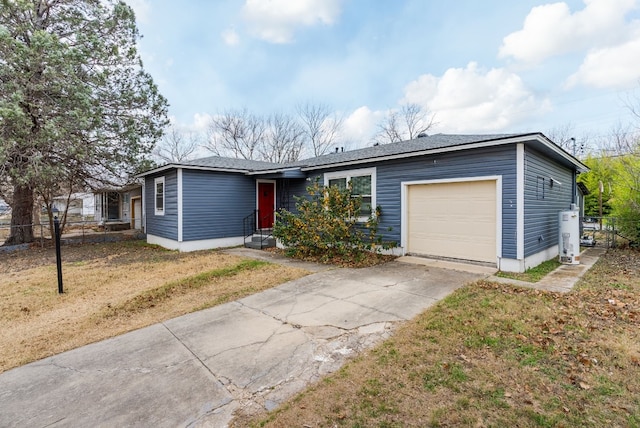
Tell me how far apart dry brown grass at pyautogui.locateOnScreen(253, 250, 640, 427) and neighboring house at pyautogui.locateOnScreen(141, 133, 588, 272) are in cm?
268

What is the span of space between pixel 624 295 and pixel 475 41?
952 cm

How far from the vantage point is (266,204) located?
12.3 meters

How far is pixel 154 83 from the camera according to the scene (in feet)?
40.5

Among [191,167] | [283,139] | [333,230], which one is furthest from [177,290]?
[283,139]

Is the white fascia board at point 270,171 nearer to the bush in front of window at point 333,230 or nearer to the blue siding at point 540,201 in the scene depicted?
the bush in front of window at point 333,230

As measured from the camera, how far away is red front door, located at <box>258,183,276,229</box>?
478 inches

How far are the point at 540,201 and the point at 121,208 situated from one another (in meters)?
25.2

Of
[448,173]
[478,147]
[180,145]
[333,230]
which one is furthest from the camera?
[180,145]

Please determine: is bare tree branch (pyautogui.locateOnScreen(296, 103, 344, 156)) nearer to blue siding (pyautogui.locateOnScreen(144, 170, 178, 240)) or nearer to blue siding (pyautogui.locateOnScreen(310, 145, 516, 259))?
blue siding (pyautogui.locateOnScreen(144, 170, 178, 240))

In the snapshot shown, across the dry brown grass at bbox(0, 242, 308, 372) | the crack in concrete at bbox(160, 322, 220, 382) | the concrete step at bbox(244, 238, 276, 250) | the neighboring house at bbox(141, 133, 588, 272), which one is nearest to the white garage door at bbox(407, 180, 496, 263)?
the neighboring house at bbox(141, 133, 588, 272)

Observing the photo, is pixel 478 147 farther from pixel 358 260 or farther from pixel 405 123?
pixel 405 123

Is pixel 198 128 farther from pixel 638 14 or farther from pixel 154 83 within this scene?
pixel 638 14

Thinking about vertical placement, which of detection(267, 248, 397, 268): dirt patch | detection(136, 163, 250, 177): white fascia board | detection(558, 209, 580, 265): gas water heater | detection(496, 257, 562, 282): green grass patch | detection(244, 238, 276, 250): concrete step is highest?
detection(136, 163, 250, 177): white fascia board

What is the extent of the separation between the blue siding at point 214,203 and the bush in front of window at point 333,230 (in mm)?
3311
